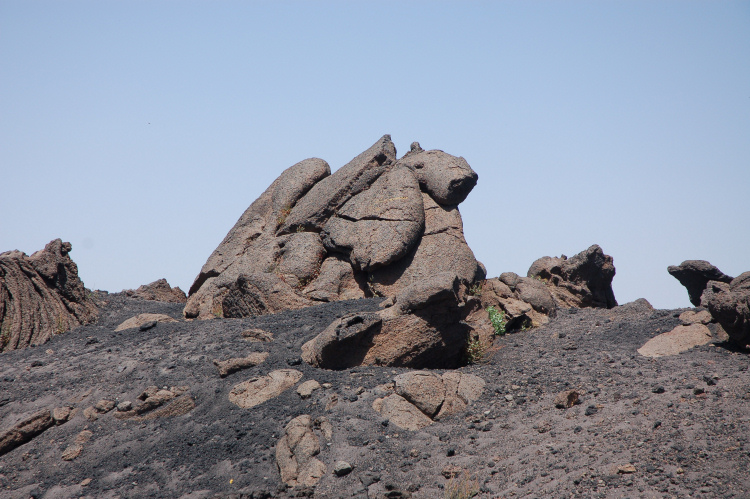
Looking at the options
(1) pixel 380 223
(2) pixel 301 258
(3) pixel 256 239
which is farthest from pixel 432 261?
(3) pixel 256 239

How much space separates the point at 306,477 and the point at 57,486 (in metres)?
3.92

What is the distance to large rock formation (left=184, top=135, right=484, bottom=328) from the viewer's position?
1516 cm

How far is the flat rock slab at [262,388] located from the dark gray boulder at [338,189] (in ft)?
22.1

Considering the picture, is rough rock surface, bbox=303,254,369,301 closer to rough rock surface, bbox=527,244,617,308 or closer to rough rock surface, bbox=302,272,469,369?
rough rock surface, bbox=302,272,469,369

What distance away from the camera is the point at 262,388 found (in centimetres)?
1042

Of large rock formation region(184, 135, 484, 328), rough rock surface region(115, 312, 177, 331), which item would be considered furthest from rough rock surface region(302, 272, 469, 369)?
rough rock surface region(115, 312, 177, 331)

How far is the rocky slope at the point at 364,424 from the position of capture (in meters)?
7.96

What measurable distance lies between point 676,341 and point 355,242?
7374mm

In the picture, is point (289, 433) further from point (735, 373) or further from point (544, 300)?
point (544, 300)

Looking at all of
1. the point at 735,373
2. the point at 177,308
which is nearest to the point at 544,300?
the point at 735,373

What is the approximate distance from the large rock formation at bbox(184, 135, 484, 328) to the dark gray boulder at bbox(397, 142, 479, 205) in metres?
0.03

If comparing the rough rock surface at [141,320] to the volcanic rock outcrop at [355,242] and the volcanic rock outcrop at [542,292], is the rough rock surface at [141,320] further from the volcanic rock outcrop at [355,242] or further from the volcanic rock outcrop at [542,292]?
the volcanic rock outcrop at [542,292]

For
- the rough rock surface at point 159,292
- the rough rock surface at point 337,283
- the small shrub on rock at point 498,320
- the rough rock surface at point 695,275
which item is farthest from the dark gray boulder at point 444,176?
the rough rock surface at point 159,292

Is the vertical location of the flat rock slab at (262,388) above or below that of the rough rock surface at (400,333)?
below
